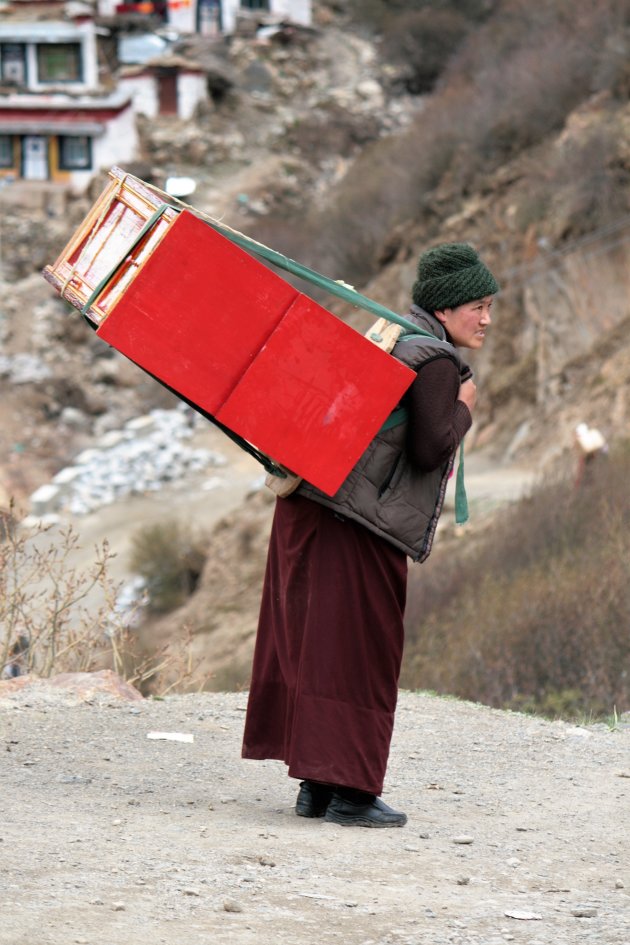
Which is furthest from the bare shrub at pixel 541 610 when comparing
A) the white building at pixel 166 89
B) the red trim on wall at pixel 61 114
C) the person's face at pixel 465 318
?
the white building at pixel 166 89

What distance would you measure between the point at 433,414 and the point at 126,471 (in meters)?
23.4

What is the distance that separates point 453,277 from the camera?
4.31 m

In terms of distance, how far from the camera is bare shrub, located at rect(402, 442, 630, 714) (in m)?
8.93

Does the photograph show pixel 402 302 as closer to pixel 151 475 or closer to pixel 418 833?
pixel 151 475

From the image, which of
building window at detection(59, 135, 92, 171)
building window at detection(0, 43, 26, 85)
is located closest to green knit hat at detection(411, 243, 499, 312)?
building window at detection(59, 135, 92, 171)

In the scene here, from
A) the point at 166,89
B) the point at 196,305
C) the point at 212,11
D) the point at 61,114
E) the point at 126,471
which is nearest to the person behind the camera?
the point at 196,305

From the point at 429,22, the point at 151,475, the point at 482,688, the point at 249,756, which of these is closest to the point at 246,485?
the point at 151,475

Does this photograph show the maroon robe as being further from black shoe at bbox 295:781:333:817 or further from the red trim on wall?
the red trim on wall

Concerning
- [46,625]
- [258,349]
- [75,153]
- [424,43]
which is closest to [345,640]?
[258,349]

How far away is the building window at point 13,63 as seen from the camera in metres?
49.1

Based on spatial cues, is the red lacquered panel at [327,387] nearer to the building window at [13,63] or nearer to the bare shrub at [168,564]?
the bare shrub at [168,564]

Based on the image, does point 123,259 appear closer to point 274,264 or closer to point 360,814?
point 274,264

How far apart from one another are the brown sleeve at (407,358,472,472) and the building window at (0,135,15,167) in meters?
44.3

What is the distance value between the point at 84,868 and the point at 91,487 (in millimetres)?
23433
